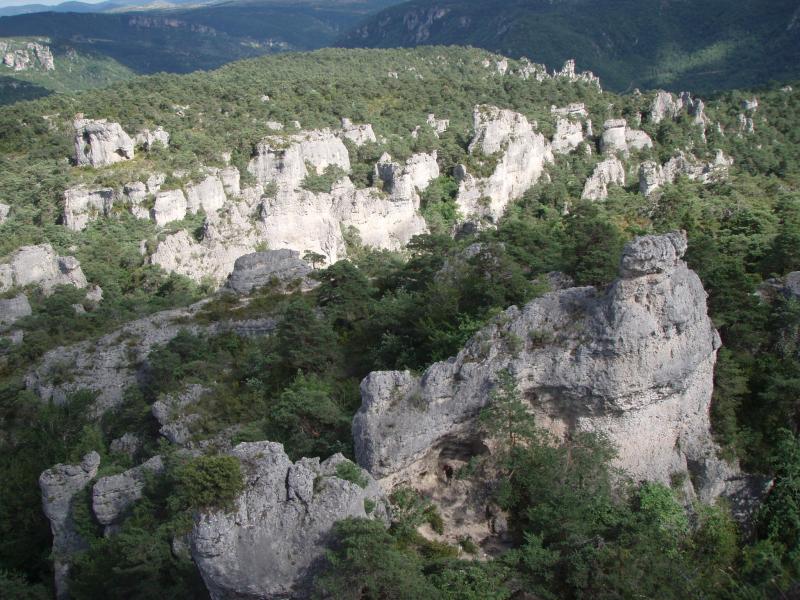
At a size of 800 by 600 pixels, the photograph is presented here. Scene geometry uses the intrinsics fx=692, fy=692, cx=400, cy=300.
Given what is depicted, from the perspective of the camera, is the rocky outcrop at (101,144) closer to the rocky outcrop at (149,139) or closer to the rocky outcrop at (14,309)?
the rocky outcrop at (149,139)

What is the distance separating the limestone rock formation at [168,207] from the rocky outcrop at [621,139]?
39.8 meters

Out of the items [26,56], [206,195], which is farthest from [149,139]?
[26,56]

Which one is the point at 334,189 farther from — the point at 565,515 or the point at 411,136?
the point at 565,515

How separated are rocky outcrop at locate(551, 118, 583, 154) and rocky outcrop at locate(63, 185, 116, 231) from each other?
40769 mm

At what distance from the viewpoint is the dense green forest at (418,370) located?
11.9 m

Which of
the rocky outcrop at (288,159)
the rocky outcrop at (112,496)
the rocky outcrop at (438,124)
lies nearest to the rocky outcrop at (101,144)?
the rocky outcrop at (288,159)

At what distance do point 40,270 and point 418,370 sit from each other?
35663 millimetres

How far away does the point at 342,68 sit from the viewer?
10225 centimetres

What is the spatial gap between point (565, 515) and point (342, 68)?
321 ft

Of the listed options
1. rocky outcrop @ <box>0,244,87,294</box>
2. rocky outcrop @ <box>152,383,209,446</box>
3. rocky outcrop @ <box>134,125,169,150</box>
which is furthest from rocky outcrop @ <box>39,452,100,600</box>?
rocky outcrop @ <box>134,125,169,150</box>

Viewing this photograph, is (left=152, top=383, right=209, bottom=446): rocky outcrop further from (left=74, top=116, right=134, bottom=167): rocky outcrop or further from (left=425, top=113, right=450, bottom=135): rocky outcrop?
(left=425, top=113, right=450, bottom=135): rocky outcrop

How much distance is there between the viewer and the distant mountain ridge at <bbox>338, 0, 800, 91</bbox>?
132625mm

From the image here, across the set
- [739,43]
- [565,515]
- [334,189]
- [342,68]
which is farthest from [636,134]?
[739,43]

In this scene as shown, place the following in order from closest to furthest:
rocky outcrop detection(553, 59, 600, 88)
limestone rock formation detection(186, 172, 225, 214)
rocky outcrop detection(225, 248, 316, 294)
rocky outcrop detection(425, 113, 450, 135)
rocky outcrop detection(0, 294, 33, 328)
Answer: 1. rocky outcrop detection(225, 248, 316, 294)
2. rocky outcrop detection(0, 294, 33, 328)
3. limestone rock formation detection(186, 172, 225, 214)
4. rocky outcrop detection(425, 113, 450, 135)
5. rocky outcrop detection(553, 59, 600, 88)
